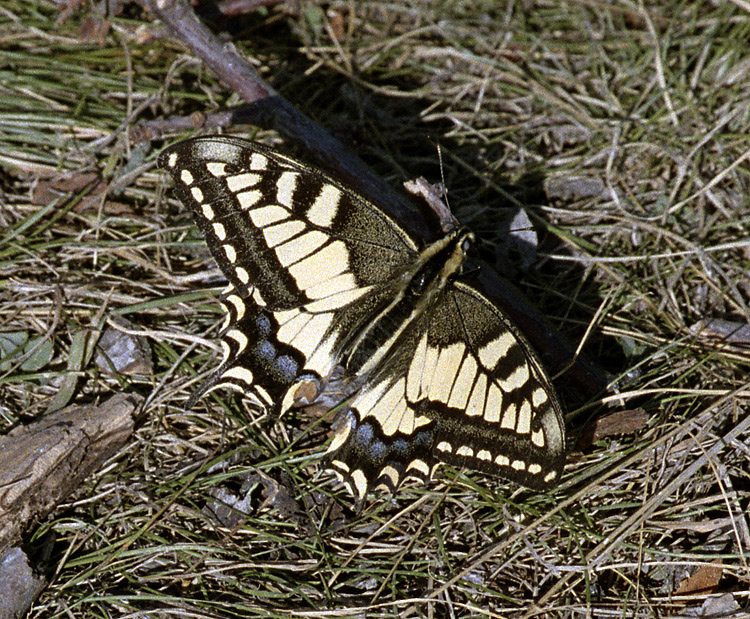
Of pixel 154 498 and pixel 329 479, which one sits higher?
pixel 154 498

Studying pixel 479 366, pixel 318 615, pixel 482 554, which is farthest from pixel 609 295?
pixel 318 615

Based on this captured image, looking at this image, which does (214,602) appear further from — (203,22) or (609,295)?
(203,22)

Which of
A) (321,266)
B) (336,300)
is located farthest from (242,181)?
(336,300)

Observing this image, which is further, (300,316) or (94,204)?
(94,204)

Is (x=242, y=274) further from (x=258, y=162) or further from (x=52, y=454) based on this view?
(x=52, y=454)

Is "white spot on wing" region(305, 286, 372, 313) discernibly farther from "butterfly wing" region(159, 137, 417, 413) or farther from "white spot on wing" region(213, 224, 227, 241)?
"white spot on wing" region(213, 224, 227, 241)

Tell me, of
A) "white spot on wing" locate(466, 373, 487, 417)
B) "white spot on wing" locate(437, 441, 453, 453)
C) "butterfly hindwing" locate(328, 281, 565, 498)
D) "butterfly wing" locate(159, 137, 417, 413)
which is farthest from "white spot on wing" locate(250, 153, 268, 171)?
"white spot on wing" locate(437, 441, 453, 453)
